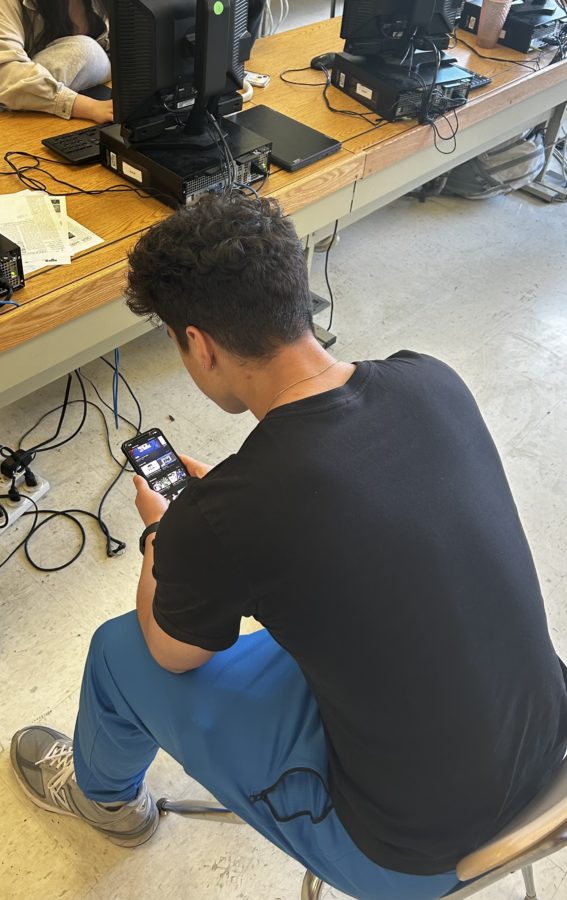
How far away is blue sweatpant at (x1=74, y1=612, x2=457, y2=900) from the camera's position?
933mm

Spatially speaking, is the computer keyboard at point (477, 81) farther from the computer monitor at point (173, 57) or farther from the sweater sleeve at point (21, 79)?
the sweater sleeve at point (21, 79)

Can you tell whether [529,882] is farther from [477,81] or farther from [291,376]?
[477,81]

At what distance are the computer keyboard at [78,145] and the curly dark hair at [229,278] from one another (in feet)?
2.83

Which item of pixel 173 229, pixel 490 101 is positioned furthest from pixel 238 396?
pixel 490 101

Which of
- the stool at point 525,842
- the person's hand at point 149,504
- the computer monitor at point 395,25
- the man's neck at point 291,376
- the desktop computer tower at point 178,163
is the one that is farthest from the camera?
the computer monitor at point 395,25

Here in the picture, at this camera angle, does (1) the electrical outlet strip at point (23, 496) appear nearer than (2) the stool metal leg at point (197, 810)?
No

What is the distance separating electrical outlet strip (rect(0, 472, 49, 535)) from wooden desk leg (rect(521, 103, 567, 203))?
2548mm

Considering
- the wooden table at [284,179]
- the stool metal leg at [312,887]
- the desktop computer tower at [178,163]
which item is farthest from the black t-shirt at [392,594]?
the desktop computer tower at [178,163]

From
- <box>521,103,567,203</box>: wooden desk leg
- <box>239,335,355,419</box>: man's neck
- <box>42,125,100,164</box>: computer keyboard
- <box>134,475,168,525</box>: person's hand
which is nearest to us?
<box>239,335,355,419</box>: man's neck

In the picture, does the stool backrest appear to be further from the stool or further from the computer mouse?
the computer mouse

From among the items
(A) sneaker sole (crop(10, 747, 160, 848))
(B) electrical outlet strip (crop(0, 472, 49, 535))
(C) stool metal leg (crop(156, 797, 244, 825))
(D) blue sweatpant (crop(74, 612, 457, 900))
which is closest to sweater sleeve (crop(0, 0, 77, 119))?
(B) electrical outlet strip (crop(0, 472, 49, 535))

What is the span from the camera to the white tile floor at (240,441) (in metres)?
1.33

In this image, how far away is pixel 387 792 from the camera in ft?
2.75

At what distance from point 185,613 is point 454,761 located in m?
0.33
